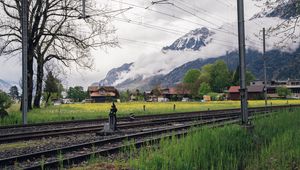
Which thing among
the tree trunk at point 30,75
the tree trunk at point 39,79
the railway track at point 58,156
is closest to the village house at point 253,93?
the tree trunk at point 39,79

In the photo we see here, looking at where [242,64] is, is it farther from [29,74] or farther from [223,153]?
[29,74]

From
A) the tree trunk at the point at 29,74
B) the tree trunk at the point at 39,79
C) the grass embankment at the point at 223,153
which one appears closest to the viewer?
the grass embankment at the point at 223,153

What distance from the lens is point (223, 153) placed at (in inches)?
356

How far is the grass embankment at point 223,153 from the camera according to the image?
316 inches

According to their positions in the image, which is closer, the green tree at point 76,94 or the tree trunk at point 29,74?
the tree trunk at point 29,74

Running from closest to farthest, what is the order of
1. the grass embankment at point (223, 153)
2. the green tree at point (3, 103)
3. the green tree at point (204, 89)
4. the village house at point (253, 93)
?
1. the grass embankment at point (223, 153)
2. the green tree at point (3, 103)
3. the village house at point (253, 93)
4. the green tree at point (204, 89)

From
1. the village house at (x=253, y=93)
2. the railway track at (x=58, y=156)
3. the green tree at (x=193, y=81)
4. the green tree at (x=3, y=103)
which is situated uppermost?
the green tree at (x=193, y=81)

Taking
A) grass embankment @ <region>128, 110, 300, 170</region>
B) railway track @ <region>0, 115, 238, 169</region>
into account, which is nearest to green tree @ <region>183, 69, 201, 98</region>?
railway track @ <region>0, 115, 238, 169</region>

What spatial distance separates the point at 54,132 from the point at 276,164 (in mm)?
11413

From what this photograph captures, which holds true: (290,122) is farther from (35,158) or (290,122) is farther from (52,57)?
(52,57)

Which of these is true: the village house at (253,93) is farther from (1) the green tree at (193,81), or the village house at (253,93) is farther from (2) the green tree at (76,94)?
(2) the green tree at (76,94)

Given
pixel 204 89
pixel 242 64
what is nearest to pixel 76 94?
pixel 204 89

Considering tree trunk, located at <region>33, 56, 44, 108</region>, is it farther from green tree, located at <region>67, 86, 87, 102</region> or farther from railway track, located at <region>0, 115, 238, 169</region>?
green tree, located at <region>67, 86, 87, 102</region>

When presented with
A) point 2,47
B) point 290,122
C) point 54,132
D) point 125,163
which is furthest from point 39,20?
point 125,163
